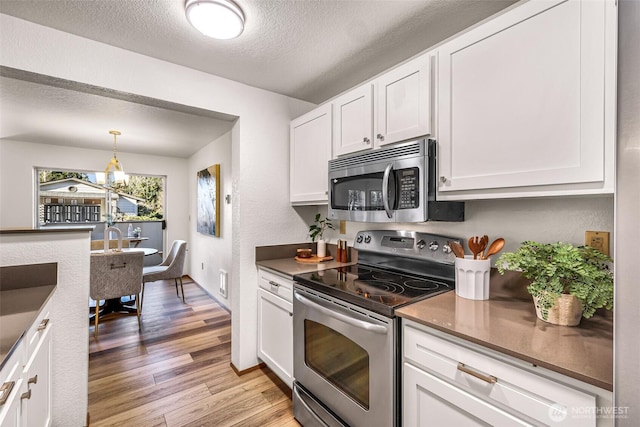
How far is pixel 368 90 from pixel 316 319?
1371 mm

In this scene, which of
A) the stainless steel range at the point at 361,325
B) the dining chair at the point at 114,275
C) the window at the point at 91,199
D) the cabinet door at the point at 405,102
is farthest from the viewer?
the window at the point at 91,199

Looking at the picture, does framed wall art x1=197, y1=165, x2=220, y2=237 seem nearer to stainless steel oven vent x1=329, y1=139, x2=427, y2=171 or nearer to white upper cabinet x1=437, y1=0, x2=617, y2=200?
stainless steel oven vent x1=329, y1=139, x2=427, y2=171

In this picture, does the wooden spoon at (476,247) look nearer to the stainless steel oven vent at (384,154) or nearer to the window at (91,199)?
the stainless steel oven vent at (384,154)

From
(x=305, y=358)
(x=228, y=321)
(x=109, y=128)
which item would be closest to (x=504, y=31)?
(x=305, y=358)

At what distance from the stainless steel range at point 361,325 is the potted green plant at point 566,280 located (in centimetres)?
43

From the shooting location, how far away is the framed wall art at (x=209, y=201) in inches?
147

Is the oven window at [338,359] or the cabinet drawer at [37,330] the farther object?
the oven window at [338,359]

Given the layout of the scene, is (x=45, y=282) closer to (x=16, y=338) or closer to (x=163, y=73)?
(x=16, y=338)

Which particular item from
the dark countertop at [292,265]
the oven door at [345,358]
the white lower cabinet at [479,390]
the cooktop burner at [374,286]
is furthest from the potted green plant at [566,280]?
the dark countertop at [292,265]

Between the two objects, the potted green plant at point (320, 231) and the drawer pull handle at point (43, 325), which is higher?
the potted green plant at point (320, 231)

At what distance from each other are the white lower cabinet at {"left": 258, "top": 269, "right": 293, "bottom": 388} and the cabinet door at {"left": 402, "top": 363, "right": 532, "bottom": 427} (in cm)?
89

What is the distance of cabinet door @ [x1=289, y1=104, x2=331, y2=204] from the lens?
2.04 m

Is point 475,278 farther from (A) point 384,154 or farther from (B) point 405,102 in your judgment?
(B) point 405,102

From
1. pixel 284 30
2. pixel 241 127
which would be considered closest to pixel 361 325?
pixel 284 30
